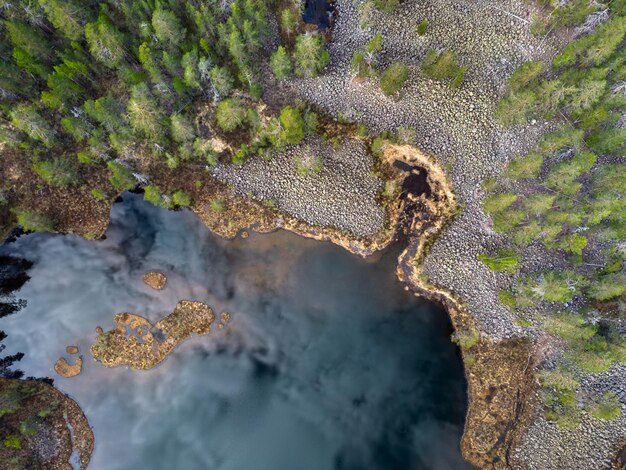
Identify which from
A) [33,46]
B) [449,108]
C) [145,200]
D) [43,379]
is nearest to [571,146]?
[449,108]

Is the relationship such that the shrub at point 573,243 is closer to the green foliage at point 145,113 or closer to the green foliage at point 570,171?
the green foliage at point 570,171

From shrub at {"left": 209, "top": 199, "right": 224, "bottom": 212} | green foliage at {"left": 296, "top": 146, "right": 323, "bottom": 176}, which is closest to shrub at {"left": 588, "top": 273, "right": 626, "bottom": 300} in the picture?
green foliage at {"left": 296, "top": 146, "right": 323, "bottom": 176}

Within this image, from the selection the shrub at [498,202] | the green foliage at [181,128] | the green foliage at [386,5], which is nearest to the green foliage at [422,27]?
the green foliage at [386,5]

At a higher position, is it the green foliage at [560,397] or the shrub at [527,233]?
the shrub at [527,233]

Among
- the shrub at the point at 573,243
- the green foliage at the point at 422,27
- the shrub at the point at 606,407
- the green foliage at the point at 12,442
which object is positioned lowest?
the green foliage at the point at 12,442

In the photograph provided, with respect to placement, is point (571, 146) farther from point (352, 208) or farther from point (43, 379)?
point (43, 379)

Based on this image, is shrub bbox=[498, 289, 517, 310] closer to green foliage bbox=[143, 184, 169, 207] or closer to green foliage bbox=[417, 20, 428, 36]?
green foliage bbox=[417, 20, 428, 36]

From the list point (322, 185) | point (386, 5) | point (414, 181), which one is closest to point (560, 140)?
point (414, 181)
